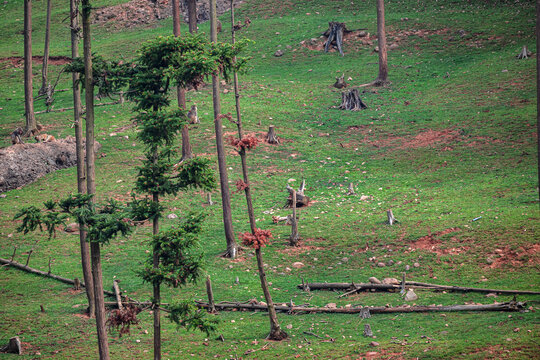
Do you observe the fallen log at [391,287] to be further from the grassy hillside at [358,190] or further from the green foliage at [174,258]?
the green foliage at [174,258]

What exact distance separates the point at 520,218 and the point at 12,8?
55288mm

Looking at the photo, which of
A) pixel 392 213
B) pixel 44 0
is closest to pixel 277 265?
pixel 392 213

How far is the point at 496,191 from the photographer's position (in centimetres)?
2227

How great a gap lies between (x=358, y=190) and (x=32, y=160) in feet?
53.8

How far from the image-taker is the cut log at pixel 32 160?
27156mm

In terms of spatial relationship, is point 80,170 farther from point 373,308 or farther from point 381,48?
point 381,48

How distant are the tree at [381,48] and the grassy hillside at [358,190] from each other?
75 centimetres

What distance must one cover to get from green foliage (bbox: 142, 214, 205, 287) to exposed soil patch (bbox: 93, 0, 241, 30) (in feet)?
142

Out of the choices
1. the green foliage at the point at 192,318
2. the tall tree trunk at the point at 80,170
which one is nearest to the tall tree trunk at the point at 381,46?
the tall tree trunk at the point at 80,170

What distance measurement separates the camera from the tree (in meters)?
35.2

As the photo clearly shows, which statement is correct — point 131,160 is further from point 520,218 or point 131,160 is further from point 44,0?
point 44,0

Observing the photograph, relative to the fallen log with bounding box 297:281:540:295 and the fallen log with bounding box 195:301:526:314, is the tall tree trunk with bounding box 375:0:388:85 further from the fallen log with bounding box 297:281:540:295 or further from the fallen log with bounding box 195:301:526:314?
the fallen log with bounding box 195:301:526:314

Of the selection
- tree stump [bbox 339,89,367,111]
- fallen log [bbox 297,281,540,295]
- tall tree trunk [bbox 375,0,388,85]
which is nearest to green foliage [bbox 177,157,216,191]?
fallen log [bbox 297,281,540,295]

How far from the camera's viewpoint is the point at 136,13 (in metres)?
53.1
